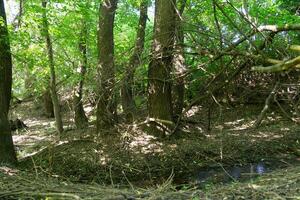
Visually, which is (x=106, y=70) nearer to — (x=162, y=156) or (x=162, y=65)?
(x=162, y=65)

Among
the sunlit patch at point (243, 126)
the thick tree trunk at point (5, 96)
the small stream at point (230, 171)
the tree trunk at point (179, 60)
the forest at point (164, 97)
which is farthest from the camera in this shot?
the sunlit patch at point (243, 126)

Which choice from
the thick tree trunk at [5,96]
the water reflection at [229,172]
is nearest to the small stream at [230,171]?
the water reflection at [229,172]

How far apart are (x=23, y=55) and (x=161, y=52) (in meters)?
4.66

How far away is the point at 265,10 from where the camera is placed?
42.8 feet

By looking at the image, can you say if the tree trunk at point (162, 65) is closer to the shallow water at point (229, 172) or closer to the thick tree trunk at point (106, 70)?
the thick tree trunk at point (106, 70)

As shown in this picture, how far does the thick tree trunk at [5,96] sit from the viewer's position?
8562 millimetres

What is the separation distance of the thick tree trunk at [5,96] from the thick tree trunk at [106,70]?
2.14 m

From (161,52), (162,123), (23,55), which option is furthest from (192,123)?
(23,55)

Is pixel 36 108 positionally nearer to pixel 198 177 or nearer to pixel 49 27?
pixel 49 27

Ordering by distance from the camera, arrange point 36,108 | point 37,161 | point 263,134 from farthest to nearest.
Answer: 1. point 36,108
2. point 263,134
3. point 37,161

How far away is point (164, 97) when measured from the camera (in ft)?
33.5

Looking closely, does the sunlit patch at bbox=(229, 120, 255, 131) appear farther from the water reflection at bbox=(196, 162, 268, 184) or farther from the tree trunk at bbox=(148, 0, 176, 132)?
the water reflection at bbox=(196, 162, 268, 184)

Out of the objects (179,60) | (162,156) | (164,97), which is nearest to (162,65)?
(179,60)

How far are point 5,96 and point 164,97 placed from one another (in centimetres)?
400
